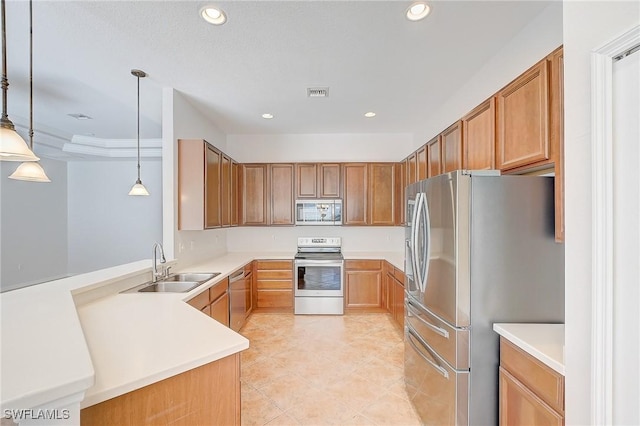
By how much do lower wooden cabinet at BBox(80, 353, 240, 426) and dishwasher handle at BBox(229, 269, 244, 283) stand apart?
6.57ft

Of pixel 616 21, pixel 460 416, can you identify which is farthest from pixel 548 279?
pixel 616 21

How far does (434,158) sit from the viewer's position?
2.93 metres

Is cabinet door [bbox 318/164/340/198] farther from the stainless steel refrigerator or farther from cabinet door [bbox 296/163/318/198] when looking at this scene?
the stainless steel refrigerator

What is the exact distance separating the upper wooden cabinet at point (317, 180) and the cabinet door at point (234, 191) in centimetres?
94

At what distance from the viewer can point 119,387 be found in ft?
3.10

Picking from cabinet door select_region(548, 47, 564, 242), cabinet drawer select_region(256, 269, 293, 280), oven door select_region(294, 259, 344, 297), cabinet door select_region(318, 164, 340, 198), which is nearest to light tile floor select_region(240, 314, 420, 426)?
oven door select_region(294, 259, 344, 297)

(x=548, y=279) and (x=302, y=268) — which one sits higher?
(x=548, y=279)

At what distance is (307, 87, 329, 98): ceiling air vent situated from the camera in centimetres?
300

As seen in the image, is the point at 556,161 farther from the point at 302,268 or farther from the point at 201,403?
the point at 302,268

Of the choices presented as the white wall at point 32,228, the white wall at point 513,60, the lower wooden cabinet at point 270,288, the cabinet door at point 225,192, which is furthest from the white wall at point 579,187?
the white wall at point 32,228

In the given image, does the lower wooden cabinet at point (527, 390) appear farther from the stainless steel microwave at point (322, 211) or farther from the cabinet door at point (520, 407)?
the stainless steel microwave at point (322, 211)

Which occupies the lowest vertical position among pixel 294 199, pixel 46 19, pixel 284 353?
pixel 284 353

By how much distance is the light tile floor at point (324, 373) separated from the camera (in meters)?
2.09

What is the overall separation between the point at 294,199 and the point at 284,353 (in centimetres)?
228
